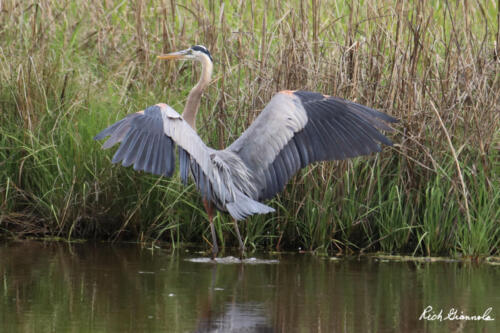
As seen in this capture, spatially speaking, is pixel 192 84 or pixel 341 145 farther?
pixel 192 84

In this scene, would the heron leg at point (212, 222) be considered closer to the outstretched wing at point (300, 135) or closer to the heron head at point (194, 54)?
the outstretched wing at point (300, 135)

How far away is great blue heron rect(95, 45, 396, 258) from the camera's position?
21.6 ft

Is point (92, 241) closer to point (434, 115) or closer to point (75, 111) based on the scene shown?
point (75, 111)

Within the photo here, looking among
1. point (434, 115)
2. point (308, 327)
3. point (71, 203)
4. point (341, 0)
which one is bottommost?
point (308, 327)

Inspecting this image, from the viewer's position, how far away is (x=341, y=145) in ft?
22.3

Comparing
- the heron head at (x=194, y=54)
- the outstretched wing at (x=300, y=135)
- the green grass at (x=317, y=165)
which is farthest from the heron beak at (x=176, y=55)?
the outstretched wing at (x=300, y=135)

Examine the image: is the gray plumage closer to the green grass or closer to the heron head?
the green grass

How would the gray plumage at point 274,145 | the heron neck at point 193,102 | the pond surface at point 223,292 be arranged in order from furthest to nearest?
the heron neck at point 193,102
the gray plumage at point 274,145
the pond surface at point 223,292

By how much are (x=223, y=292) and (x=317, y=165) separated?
1994mm

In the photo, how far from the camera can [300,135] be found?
22.9ft

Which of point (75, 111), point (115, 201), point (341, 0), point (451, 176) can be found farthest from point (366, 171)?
point (341, 0)

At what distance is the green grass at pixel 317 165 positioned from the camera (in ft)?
23.6

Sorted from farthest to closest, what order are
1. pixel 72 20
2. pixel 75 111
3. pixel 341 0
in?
1. pixel 341 0
2. pixel 72 20
3. pixel 75 111

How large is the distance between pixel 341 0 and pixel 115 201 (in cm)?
454
